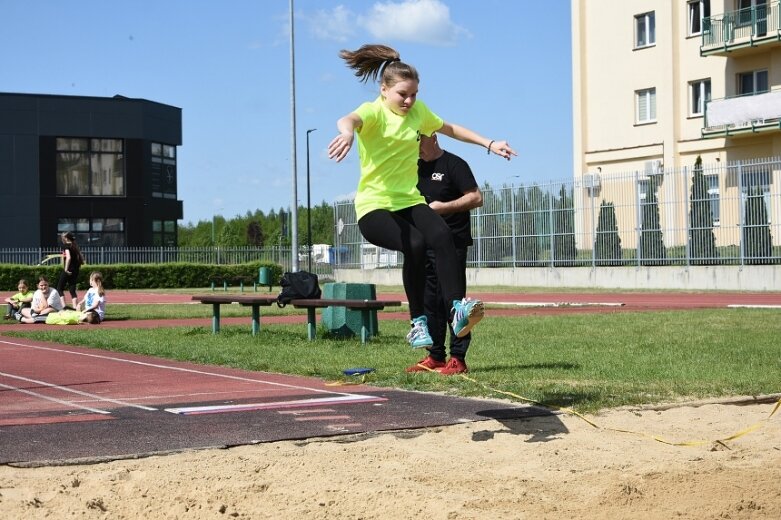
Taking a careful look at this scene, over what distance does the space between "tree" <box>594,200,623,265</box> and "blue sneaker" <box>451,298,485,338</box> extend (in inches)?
1064

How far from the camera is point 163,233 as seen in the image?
5909 centimetres

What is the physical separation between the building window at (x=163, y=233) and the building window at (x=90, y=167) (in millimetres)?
2852

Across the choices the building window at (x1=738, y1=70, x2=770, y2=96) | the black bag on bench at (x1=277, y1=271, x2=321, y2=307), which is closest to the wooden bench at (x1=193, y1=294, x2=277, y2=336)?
the black bag on bench at (x1=277, y1=271, x2=321, y2=307)

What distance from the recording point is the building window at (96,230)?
55.5 m

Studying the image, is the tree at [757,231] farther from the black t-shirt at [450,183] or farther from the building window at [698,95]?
the black t-shirt at [450,183]

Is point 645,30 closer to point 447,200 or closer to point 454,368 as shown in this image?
point 447,200

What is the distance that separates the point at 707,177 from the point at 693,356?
2075 centimetres

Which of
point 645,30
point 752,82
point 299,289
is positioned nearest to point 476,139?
point 299,289

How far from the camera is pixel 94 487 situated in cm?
503

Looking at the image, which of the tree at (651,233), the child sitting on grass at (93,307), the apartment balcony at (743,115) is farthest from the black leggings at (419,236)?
the apartment balcony at (743,115)

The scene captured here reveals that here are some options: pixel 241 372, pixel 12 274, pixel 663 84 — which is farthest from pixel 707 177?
pixel 12 274

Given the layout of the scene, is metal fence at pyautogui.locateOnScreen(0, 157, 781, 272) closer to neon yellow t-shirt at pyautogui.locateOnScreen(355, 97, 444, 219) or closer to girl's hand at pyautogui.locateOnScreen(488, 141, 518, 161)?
girl's hand at pyautogui.locateOnScreen(488, 141, 518, 161)

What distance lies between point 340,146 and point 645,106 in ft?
128

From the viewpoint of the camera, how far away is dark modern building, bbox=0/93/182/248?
54438mm
